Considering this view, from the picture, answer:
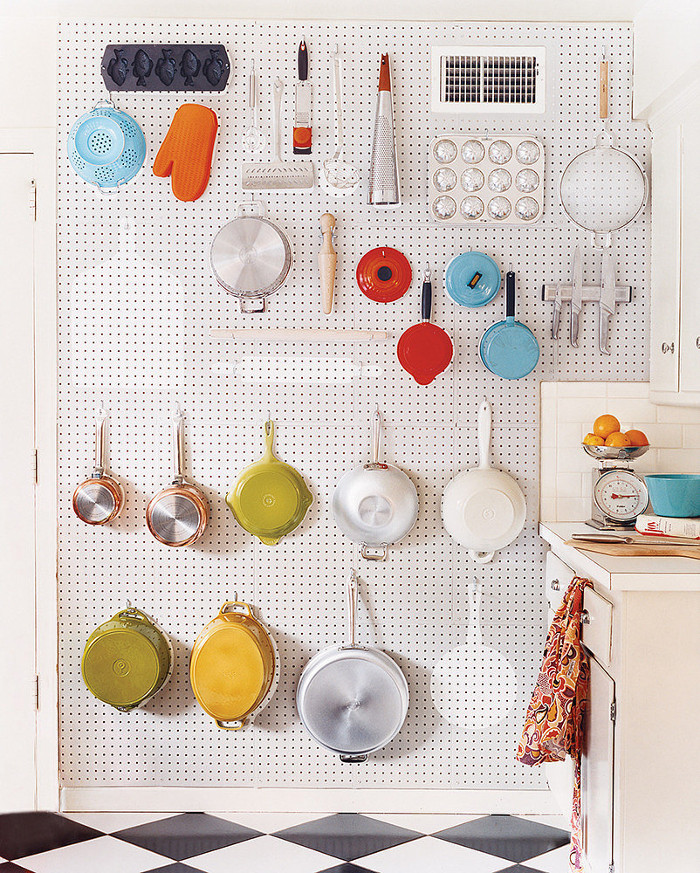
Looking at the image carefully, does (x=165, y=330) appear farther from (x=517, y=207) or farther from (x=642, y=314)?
(x=642, y=314)

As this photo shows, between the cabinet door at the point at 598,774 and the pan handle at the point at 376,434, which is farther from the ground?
the pan handle at the point at 376,434

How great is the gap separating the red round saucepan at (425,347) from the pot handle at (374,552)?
0.54m

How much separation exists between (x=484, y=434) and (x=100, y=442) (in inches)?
45.8

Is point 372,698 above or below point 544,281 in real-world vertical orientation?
below

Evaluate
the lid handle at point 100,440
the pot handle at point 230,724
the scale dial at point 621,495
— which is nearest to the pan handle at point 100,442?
the lid handle at point 100,440

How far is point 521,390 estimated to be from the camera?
2.53m

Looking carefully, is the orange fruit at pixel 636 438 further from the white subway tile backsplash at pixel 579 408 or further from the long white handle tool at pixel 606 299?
the long white handle tool at pixel 606 299

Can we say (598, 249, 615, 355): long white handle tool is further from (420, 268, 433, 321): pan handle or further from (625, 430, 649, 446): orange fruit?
(420, 268, 433, 321): pan handle

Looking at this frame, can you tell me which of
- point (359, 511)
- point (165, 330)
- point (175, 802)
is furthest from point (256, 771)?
point (165, 330)

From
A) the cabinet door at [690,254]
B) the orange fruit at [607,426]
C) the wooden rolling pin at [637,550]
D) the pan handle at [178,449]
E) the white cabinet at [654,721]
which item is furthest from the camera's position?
the pan handle at [178,449]

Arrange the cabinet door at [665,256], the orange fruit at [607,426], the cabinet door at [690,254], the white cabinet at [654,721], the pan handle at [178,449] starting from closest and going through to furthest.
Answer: the white cabinet at [654,721] < the cabinet door at [690,254] < the cabinet door at [665,256] < the orange fruit at [607,426] < the pan handle at [178,449]

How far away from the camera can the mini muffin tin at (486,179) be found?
97.0 inches

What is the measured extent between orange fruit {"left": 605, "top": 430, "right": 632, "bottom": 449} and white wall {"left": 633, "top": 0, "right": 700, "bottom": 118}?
94 cm

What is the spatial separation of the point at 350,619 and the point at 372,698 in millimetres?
238
